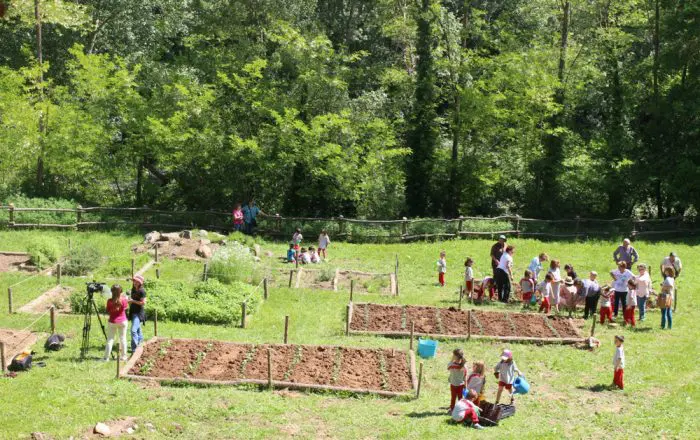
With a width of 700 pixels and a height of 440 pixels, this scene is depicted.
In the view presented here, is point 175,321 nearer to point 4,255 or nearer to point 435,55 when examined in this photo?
point 4,255

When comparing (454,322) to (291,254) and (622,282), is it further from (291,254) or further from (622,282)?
(291,254)

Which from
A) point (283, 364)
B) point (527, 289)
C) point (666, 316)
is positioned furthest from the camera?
point (527, 289)

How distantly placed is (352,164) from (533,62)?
10.2 meters

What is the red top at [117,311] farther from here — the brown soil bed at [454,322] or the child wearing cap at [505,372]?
the child wearing cap at [505,372]

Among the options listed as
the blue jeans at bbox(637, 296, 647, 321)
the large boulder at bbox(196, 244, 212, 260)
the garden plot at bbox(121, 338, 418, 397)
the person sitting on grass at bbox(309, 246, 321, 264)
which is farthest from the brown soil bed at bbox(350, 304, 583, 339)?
the large boulder at bbox(196, 244, 212, 260)

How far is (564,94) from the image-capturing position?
37156 mm

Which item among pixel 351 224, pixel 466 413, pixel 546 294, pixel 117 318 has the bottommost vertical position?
pixel 466 413

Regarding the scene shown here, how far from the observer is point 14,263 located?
84.0 feet

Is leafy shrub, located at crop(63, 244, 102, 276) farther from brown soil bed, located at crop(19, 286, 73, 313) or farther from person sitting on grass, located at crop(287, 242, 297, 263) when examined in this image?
person sitting on grass, located at crop(287, 242, 297, 263)

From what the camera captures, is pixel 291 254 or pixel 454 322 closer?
Result: pixel 454 322

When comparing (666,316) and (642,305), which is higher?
(642,305)

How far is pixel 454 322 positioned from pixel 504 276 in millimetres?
3281

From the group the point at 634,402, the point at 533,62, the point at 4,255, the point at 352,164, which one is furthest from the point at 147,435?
the point at 533,62

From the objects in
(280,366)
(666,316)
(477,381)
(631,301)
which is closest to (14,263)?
(280,366)
